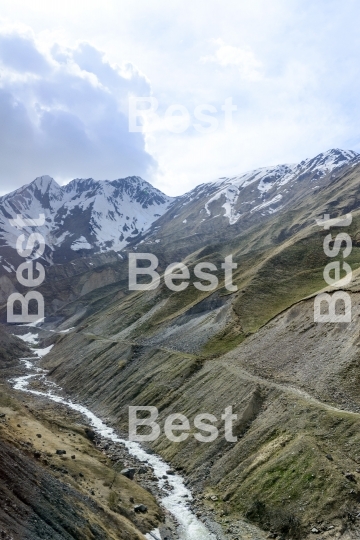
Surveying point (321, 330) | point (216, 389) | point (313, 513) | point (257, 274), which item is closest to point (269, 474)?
point (313, 513)

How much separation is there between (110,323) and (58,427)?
64420mm

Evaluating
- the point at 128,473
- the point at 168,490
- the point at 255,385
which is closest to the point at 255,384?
the point at 255,385

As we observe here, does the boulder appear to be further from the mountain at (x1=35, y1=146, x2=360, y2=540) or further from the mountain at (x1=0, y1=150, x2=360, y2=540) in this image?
the mountain at (x1=35, y1=146, x2=360, y2=540)

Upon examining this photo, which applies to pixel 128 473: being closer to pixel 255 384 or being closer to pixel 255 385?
pixel 255 385

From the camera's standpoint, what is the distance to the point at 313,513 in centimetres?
3222

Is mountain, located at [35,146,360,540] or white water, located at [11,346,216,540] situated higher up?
mountain, located at [35,146,360,540]

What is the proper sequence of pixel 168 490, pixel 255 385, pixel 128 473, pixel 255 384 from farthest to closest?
pixel 255 384 < pixel 255 385 < pixel 128 473 < pixel 168 490

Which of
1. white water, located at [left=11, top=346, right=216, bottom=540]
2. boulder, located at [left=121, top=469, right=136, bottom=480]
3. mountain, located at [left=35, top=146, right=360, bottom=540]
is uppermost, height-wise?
mountain, located at [left=35, top=146, right=360, bottom=540]

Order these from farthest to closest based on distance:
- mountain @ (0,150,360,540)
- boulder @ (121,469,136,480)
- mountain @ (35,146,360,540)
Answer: boulder @ (121,469,136,480) < mountain @ (0,150,360,540) < mountain @ (35,146,360,540)

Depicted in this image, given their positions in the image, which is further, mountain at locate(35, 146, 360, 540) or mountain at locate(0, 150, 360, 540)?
mountain at locate(0, 150, 360, 540)

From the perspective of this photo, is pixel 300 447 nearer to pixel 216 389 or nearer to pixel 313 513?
pixel 313 513

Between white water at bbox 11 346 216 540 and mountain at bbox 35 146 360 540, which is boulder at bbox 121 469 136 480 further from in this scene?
mountain at bbox 35 146 360 540

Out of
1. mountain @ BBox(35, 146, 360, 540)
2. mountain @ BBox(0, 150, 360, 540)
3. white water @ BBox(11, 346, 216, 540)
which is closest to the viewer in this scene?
mountain @ BBox(35, 146, 360, 540)

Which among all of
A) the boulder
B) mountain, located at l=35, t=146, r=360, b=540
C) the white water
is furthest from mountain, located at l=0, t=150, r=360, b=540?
the boulder
